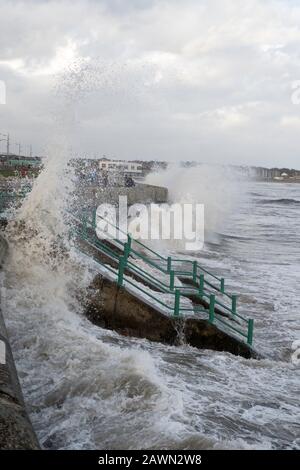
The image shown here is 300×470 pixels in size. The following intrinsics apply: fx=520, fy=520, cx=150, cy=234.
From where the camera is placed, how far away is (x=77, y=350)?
740 cm

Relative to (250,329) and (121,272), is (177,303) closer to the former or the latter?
(121,272)

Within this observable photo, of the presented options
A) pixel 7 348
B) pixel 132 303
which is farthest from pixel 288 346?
pixel 7 348

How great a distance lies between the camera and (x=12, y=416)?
437cm

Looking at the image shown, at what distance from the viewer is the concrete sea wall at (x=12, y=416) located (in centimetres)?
401

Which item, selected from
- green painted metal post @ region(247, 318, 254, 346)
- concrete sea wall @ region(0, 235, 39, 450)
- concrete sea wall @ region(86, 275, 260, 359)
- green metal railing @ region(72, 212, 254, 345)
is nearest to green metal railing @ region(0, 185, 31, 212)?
green metal railing @ region(72, 212, 254, 345)

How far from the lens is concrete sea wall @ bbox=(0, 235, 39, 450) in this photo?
13.2 feet

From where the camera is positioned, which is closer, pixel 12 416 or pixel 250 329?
pixel 12 416

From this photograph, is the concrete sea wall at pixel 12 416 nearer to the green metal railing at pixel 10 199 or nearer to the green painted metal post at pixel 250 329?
the green painted metal post at pixel 250 329

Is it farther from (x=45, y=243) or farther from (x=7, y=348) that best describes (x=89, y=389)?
→ (x=45, y=243)

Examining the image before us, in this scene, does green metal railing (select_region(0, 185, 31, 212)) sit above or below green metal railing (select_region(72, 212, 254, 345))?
above

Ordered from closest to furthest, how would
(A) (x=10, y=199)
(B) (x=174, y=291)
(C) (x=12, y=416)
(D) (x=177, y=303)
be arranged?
(C) (x=12, y=416)
(D) (x=177, y=303)
(B) (x=174, y=291)
(A) (x=10, y=199)

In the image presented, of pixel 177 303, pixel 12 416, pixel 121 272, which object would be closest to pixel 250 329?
pixel 177 303

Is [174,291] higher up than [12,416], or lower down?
lower down

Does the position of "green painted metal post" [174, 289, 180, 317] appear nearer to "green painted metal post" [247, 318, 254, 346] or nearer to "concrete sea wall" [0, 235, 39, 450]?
"green painted metal post" [247, 318, 254, 346]
